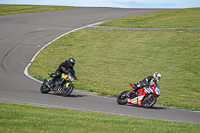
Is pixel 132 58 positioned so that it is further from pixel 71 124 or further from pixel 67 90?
pixel 71 124

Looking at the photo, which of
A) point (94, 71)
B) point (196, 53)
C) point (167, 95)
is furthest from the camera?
point (196, 53)

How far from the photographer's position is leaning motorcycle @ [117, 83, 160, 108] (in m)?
13.6

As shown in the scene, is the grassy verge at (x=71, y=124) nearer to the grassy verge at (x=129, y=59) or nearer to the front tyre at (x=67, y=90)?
the front tyre at (x=67, y=90)

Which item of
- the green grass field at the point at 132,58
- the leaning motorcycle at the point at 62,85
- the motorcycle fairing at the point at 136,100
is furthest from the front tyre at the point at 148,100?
the leaning motorcycle at the point at 62,85

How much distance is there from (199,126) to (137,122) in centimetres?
203

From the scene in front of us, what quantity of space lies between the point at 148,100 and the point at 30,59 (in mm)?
15274

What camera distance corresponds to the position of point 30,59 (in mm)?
26297

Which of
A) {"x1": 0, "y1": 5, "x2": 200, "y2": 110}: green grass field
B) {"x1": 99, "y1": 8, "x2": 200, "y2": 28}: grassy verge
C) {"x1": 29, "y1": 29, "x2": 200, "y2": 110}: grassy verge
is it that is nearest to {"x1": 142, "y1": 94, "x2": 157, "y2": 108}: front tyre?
{"x1": 0, "y1": 5, "x2": 200, "y2": 110}: green grass field

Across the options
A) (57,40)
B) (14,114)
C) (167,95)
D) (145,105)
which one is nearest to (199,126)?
(145,105)

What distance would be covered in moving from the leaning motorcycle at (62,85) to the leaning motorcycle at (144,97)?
2717 millimetres

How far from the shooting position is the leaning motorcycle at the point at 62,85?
15.0 meters

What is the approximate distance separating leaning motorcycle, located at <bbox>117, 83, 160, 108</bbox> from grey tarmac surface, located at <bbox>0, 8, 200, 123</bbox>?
1.12ft

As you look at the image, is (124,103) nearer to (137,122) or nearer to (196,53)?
(137,122)

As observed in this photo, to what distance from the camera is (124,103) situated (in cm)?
1406
